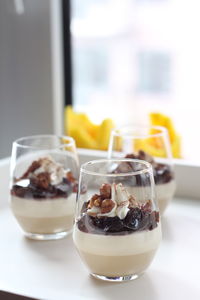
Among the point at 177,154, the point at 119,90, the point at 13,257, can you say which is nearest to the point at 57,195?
the point at 13,257

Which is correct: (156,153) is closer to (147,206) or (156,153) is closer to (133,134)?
(133,134)

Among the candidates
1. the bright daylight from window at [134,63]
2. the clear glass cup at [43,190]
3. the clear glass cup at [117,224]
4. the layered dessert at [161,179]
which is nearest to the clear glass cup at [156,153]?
the layered dessert at [161,179]

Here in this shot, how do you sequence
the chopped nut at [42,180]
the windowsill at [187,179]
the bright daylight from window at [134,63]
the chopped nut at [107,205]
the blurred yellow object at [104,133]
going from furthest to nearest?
the bright daylight from window at [134,63], the blurred yellow object at [104,133], the windowsill at [187,179], the chopped nut at [42,180], the chopped nut at [107,205]

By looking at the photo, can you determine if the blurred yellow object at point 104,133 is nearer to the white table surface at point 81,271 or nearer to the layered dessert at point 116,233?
the white table surface at point 81,271

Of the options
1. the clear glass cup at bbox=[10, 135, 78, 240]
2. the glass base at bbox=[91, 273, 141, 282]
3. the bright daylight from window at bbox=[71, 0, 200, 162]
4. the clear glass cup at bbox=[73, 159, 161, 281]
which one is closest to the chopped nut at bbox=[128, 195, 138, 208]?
the clear glass cup at bbox=[73, 159, 161, 281]

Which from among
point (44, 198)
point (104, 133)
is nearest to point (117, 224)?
point (44, 198)

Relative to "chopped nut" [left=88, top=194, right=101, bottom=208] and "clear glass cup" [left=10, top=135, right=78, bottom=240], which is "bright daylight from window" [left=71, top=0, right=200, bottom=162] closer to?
"clear glass cup" [left=10, top=135, right=78, bottom=240]
